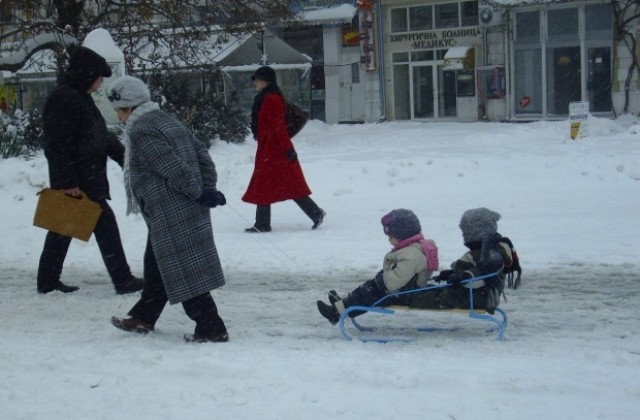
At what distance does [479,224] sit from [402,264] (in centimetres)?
54

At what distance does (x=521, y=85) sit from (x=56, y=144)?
2310 cm

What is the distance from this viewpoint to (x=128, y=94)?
5855 millimetres

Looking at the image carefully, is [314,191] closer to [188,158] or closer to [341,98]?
[188,158]

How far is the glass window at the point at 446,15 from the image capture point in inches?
1145

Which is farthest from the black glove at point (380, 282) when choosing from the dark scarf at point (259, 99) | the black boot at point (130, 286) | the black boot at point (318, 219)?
the dark scarf at point (259, 99)

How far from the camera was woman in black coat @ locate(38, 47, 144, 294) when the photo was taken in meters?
7.20

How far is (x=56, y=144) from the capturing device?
23.6ft

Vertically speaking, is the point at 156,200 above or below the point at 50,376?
above

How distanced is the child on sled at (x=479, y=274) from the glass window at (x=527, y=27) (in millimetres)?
23265

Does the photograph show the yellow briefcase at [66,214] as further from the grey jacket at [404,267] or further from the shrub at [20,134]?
the shrub at [20,134]

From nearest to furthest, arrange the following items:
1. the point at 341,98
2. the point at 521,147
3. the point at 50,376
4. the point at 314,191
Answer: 1. the point at 50,376
2. the point at 314,191
3. the point at 521,147
4. the point at 341,98

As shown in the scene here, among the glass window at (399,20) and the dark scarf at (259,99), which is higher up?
the glass window at (399,20)

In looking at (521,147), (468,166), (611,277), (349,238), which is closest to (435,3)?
(521,147)

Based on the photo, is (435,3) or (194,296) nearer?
(194,296)
